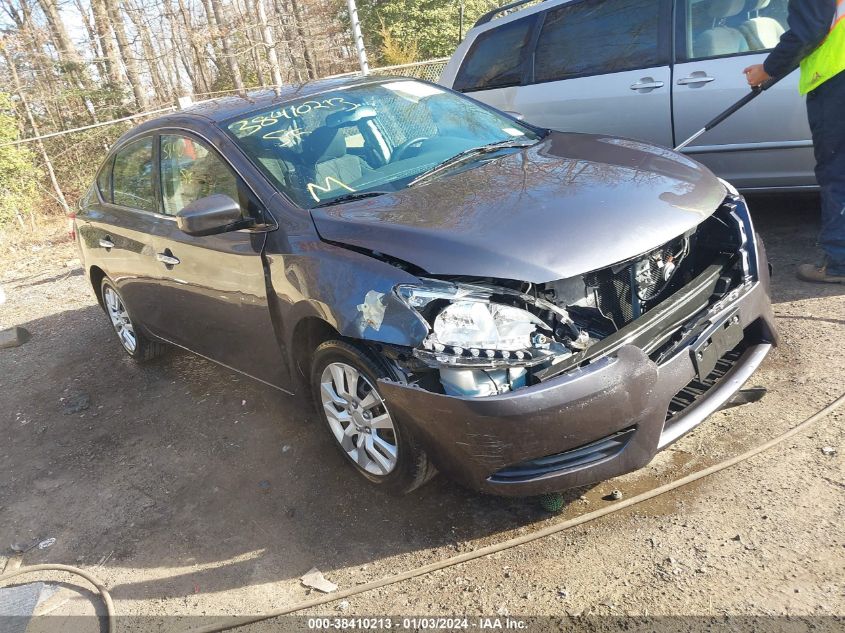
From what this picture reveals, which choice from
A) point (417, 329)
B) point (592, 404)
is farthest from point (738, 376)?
point (417, 329)

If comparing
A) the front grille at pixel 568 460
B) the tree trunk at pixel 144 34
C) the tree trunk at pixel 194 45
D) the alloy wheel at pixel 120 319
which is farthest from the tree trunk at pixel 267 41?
the front grille at pixel 568 460

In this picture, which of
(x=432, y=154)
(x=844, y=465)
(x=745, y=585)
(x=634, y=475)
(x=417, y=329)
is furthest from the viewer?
(x=432, y=154)

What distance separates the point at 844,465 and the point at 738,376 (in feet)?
1.73

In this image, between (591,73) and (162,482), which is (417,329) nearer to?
(162,482)

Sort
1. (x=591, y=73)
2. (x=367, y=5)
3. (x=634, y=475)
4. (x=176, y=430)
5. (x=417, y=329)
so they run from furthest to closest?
1. (x=367, y=5)
2. (x=591, y=73)
3. (x=176, y=430)
4. (x=634, y=475)
5. (x=417, y=329)

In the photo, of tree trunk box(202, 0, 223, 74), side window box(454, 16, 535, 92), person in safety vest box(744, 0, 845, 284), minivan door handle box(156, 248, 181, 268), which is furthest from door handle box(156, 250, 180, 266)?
tree trunk box(202, 0, 223, 74)

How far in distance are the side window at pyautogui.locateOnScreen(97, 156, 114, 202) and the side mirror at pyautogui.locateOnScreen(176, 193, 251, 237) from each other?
6.62 ft

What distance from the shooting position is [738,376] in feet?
9.29

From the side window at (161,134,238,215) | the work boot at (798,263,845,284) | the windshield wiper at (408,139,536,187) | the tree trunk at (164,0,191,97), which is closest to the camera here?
the windshield wiper at (408,139,536,187)

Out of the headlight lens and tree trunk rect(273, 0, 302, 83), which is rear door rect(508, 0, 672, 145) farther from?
tree trunk rect(273, 0, 302, 83)

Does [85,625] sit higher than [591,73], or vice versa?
[591,73]

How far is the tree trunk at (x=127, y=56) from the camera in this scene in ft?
58.8

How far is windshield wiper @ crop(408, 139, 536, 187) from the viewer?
3.32 metres

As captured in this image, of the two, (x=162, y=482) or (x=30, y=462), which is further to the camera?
(x=30, y=462)
